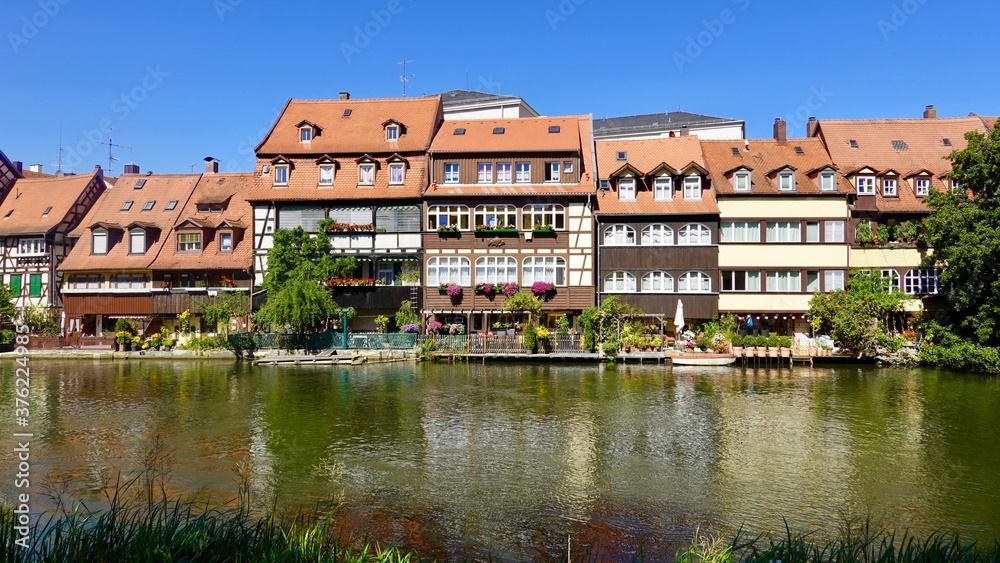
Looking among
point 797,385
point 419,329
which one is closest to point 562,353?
point 419,329

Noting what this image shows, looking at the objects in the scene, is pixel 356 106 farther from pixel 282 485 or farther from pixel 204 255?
pixel 282 485

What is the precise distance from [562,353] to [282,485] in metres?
23.8

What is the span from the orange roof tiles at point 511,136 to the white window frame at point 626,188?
3396 mm

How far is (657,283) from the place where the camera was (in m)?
39.8

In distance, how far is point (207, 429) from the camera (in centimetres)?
1998

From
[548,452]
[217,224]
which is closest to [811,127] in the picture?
[548,452]

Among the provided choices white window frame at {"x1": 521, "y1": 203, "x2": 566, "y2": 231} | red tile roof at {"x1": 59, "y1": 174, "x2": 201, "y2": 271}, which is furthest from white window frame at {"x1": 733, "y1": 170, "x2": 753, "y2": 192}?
red tile roof at {"x1": 59, "y1": 174, "x2": 201, "y2": 271}

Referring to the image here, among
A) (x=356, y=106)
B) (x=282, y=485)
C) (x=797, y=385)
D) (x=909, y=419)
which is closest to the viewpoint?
(x=282, y=485)

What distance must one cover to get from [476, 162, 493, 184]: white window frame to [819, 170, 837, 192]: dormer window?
1879cm

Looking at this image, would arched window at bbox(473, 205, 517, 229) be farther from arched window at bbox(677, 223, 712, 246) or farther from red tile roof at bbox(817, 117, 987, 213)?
red tile roof at bbox(817, 117, 987, 213)

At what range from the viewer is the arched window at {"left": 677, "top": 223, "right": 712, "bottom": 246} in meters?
39.8

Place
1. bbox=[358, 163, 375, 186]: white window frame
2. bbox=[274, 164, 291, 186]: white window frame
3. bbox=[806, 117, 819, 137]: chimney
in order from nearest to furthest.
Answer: bbox=[358, 163, 375, 186]: white window frame < bbox=[274, 164, 291, 186]: white window frame < bbox=[806, 117, 819, 137]: chimney

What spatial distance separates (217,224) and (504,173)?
735 inches

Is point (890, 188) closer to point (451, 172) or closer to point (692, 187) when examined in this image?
point (692, 187)
